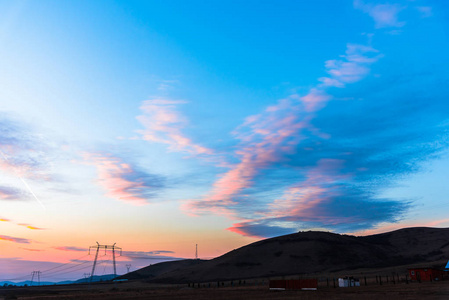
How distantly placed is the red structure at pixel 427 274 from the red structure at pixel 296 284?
28344mm

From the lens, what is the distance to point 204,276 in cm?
19062

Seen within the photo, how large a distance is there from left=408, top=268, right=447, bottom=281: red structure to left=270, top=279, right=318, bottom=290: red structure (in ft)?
93.0

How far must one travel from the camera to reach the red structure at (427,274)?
286ft

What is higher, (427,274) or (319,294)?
(427,274)

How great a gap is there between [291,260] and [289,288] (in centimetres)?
12485

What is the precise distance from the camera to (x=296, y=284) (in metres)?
79.3

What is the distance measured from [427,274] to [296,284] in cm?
3247

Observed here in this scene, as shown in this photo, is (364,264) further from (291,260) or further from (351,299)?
(351,299)

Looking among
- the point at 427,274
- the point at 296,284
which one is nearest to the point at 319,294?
the point at 296,284

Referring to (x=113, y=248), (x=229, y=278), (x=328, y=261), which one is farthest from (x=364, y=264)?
(x=113, y=248)

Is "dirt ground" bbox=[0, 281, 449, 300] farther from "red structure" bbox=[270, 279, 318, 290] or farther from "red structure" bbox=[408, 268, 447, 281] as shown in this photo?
"red structure" bbox=[408, 268, 447, 281]

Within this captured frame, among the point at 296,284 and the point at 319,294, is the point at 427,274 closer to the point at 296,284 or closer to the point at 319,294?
the point at 296,284

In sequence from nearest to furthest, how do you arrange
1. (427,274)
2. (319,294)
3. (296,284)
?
(319,294)
(296,284)
(427,274)

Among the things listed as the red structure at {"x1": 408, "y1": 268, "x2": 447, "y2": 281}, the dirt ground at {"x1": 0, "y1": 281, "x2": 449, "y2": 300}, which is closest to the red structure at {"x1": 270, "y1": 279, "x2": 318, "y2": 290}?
the dirt ground at {"x1": 0, "y1": 281, "x2": 449, "y2": 300}
